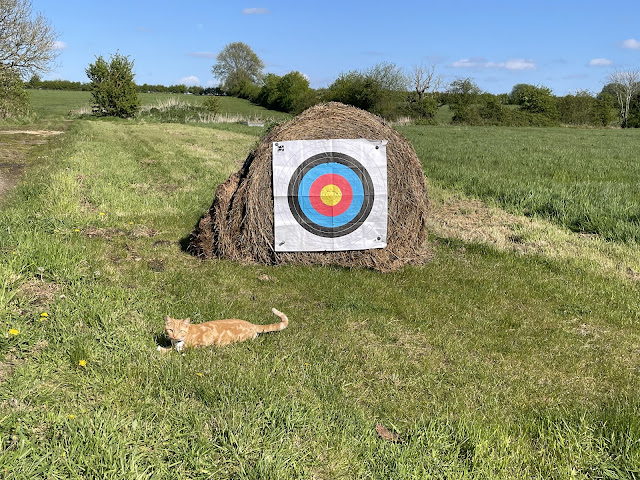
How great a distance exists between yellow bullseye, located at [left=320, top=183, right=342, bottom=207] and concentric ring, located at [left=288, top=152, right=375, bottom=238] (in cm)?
3

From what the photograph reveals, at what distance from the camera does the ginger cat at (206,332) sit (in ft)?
13.9

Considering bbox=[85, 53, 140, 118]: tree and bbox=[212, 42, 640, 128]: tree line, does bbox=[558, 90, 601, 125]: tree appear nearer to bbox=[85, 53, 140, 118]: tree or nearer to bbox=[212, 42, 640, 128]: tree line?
bbox=[212, 42, 640, 128]: tree line

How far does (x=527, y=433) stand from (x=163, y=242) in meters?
6.08

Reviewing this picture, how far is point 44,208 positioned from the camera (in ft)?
27.6

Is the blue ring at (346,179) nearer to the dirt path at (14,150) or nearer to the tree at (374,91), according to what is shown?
the dirt path at (14,150)

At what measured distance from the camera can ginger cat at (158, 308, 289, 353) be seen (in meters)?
4.23

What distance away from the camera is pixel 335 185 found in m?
Result: 7.31

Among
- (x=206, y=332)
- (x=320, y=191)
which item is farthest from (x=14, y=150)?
(x=206, y=332)

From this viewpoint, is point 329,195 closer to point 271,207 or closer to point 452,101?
point 271,207

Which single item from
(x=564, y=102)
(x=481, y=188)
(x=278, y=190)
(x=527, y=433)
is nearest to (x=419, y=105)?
(x=564, y=102)

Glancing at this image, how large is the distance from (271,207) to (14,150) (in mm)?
14480

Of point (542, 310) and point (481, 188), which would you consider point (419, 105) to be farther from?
point (542, 310)

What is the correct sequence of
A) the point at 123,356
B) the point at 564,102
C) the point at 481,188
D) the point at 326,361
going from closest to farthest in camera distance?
the point at 123,356 → the point at 326,361 → the point at 481,188 → the point at 564,102

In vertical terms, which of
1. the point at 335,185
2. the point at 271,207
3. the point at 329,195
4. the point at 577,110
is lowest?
the point at 271,207
